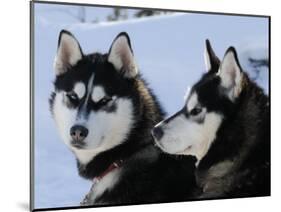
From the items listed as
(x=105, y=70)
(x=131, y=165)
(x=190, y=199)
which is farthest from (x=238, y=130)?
(x=105, y=70)

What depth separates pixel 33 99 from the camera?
2949 mm

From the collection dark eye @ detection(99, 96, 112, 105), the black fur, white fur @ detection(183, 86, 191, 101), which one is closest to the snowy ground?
white fur @ detection(183, 86, 191, 101)

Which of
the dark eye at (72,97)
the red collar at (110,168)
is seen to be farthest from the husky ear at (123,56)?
the red collar at (110,168)

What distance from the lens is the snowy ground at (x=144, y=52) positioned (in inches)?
117

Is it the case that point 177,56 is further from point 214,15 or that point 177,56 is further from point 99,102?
point 99,102

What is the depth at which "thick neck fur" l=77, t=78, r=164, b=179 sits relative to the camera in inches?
121

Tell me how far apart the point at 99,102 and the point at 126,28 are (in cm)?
47

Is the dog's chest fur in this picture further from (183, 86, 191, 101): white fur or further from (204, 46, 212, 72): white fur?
(204, 46, 212, 72): white fur

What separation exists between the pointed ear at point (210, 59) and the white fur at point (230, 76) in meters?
0.04

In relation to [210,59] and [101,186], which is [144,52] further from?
[101,186]

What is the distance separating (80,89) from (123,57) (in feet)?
1.04

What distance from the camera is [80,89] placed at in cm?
303

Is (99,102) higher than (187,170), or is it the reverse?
(99,102)
